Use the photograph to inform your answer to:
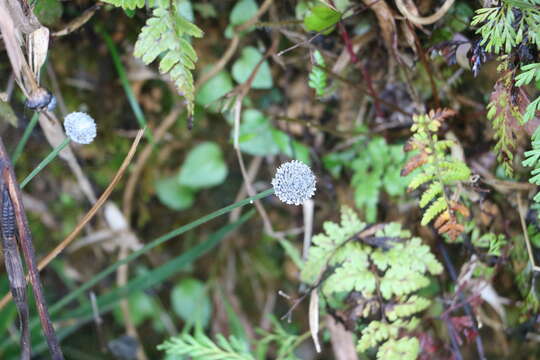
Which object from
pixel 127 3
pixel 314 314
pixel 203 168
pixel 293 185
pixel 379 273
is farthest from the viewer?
pixel 203 168

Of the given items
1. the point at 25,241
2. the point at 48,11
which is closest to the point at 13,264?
the point at 25,241

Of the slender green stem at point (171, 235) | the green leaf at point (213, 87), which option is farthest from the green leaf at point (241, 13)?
the slender green stem at point (171, 235)

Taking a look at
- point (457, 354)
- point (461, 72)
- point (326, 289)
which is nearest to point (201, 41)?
point (461, 72)

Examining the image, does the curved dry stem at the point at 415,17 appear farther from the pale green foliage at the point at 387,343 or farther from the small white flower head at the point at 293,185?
the pale green foliage at the point at 387,343

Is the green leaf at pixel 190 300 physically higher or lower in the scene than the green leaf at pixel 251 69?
lower

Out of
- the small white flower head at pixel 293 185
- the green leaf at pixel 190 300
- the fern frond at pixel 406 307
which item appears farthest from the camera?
the green leaf at pixel 190 300

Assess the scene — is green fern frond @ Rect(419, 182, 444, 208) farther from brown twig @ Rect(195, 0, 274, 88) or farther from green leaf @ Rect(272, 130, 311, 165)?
brown twig @ Rect(195, 0, 274, 88)

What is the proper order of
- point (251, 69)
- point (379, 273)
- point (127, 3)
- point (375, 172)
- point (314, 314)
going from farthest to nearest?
point (251, 69) < point (375, 172) < point (379, 273) < point (314, 314) < point (127, 3)

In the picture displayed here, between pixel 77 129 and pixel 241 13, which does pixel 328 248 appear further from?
pixel 241 13
